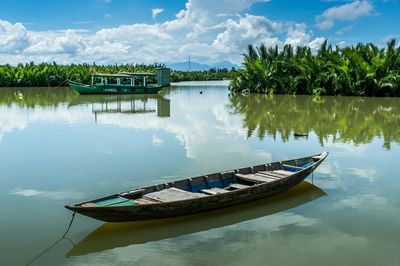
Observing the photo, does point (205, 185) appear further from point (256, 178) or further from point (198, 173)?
point (198, 173)

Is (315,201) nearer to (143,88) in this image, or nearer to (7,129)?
(7,129)

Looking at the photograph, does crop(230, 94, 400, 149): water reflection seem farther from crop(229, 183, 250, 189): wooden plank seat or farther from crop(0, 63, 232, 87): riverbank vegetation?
crop(0, 63, 232, 87): riverbank vegetation

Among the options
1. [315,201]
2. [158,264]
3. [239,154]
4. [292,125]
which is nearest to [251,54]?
[292,125]

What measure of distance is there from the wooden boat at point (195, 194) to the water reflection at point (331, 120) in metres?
5.72

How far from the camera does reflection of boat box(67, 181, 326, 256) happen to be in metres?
6.41

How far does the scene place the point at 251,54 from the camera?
133 feet

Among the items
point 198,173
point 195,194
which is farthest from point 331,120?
point 195,194

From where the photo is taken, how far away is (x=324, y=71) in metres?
32.7

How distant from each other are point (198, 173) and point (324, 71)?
24901mm

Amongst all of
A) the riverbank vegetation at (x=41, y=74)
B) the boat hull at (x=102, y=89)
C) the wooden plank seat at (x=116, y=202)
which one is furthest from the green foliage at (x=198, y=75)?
the wooden plank seat at (x=116, y=202)

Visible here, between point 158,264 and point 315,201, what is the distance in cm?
361

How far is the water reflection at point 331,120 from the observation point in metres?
15.6

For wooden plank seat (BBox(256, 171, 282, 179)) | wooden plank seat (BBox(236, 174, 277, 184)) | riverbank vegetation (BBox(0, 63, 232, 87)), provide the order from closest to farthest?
1. wooden plank seat (BBox(236, 174, 277, 184))
2. wooden plank seat (BBox(256, 171, 282, 179))
3. riverbank vegetation (BBox(0, 63, 232, 87))

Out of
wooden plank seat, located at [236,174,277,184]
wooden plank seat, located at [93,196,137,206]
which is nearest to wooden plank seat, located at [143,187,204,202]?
wooden plank seat, located at [93,196,137,206]
